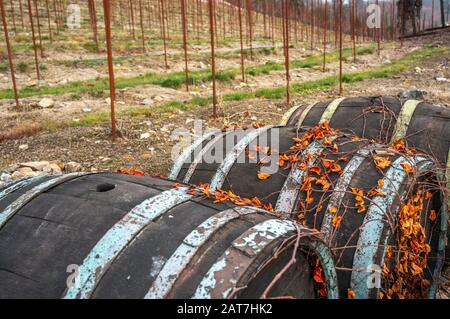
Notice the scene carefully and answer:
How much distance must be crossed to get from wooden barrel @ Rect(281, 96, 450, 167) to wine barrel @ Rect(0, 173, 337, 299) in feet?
6.93

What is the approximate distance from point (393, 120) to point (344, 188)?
5.39 feet

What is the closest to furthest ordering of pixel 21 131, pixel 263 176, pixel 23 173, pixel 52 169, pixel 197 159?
1. pixel 263 176
2. pixel 197 159
3. pixel 23 173
4. pixel 52 169
5. pixel 21 131

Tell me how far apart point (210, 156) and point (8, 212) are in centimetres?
159

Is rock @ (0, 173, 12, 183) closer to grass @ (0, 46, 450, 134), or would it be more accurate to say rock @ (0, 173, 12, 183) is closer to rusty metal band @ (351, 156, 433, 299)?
grass @ (0, 46, 450, 134)

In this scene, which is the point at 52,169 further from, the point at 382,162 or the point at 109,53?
the point at 382,162

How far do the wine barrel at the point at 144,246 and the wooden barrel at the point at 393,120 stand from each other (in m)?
2.11

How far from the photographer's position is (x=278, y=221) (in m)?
1.89

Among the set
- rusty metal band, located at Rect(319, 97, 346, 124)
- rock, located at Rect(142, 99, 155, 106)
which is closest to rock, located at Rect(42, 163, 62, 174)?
rusty metal band, located at Rect(319, 97, 346, 124)

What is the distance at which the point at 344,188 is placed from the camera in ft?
8.41

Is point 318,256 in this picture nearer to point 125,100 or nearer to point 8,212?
point 8,212

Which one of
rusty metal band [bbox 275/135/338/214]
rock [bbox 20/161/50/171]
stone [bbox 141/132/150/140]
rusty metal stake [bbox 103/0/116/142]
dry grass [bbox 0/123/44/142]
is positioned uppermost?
rusty metal stake [bbox 103/0/116/142]

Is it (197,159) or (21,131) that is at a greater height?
(197,159)

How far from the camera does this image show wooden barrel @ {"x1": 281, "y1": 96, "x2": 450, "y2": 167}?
3.69 metres

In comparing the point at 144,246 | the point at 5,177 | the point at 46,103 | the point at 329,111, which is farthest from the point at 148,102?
the point at 144,246
